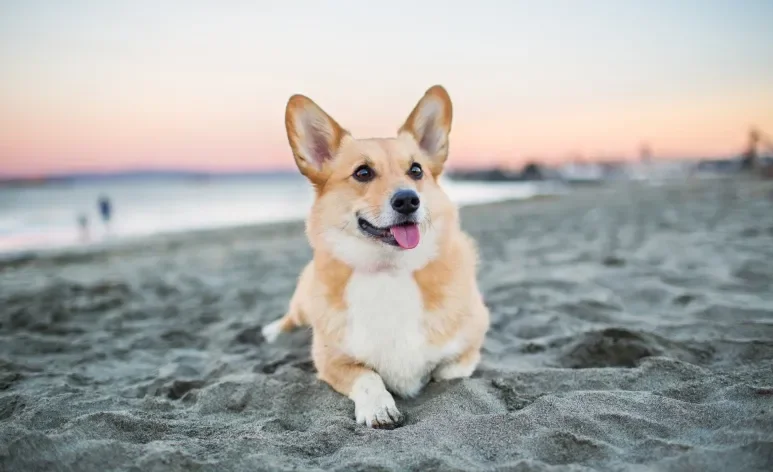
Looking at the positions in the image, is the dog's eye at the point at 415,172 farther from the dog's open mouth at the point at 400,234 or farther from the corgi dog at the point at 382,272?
the dog's open mouth at the point at 400,234

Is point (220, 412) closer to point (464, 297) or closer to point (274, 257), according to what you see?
point (464, 297)

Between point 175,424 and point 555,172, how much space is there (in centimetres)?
3574

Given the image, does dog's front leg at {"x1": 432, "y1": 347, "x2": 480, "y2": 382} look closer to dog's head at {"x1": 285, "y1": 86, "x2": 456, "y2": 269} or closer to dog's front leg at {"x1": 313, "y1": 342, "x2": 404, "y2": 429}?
dog's front leg at {"x1": 313, "y1": 342, "x2": 404, "y2": 429}

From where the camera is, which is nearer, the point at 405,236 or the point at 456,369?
the point at 405,236

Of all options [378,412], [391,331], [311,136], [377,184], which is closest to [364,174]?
[377,184]

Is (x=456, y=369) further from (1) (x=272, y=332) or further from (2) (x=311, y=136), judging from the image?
(1) (x=272, y=332)

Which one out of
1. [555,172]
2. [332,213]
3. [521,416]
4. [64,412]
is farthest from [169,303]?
[555,172]

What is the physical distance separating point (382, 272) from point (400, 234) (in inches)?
8.8

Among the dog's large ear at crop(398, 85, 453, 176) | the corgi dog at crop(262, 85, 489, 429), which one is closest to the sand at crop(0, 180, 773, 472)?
the corgi dog at crop(262, 85, 489, 429)

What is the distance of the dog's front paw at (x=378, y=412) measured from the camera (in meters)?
2.09

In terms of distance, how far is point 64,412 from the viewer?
→ 223 cm

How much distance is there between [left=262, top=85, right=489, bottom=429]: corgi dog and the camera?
7.71 feet

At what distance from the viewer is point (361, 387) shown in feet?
7.49

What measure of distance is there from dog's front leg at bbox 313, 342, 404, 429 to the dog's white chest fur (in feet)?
0.23
